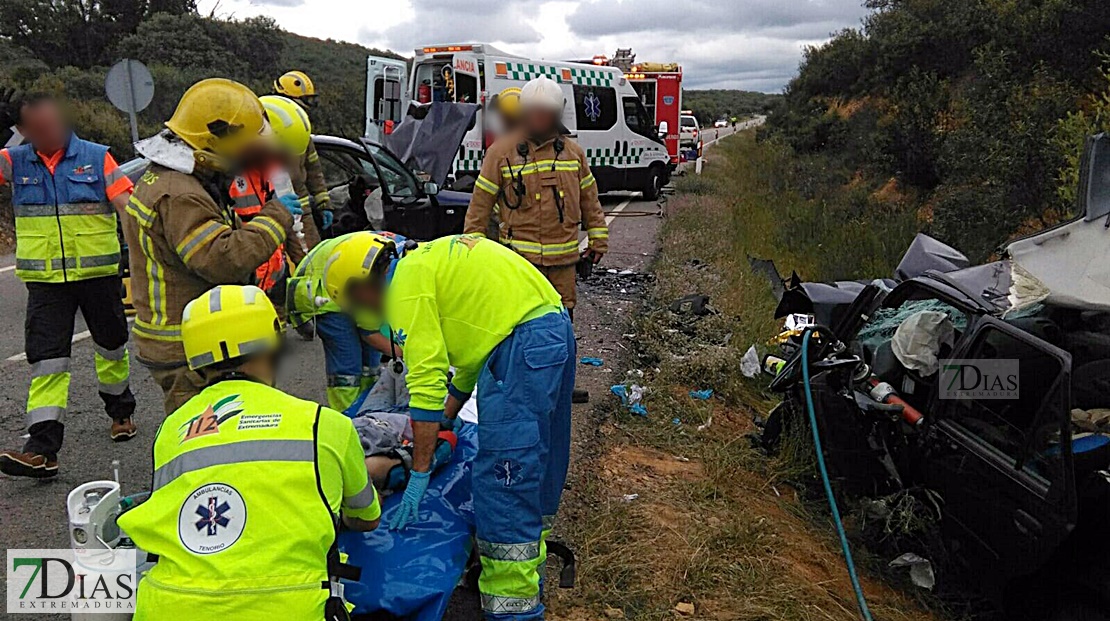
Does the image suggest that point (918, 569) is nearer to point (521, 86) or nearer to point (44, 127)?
point (44, 127)

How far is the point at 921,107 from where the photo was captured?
14484mm

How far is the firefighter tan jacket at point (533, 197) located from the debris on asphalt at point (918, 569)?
2386 mm

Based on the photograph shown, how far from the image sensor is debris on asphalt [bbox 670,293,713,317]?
701 cm

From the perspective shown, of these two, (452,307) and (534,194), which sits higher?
(534,194)

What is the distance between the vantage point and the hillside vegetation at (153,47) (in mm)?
18297

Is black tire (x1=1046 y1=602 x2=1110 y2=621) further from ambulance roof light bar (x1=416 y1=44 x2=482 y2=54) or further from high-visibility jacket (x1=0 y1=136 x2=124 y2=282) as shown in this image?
ambulance roof light bar (x1=416 y1=44 x2=482 y2=54)

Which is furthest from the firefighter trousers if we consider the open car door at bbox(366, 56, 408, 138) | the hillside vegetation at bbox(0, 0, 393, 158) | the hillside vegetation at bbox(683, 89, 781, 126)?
the hillside vegetation at bbox(683, 89, 781, 126)

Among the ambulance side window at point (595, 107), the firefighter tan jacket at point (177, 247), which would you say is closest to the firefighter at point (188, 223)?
the firefighter tan jacket at point (177, 247)

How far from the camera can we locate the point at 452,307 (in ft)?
8.37

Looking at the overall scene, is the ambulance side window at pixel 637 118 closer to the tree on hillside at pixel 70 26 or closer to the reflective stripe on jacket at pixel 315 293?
the reflective stripe on jacket at pixel 315 293

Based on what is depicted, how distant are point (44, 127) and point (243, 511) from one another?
2.82 metres

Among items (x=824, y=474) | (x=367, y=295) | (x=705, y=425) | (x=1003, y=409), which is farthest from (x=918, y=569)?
(x=367, y=295)

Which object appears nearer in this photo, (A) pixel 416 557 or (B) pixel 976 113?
(A) pixel 416 557

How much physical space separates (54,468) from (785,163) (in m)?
19.4
